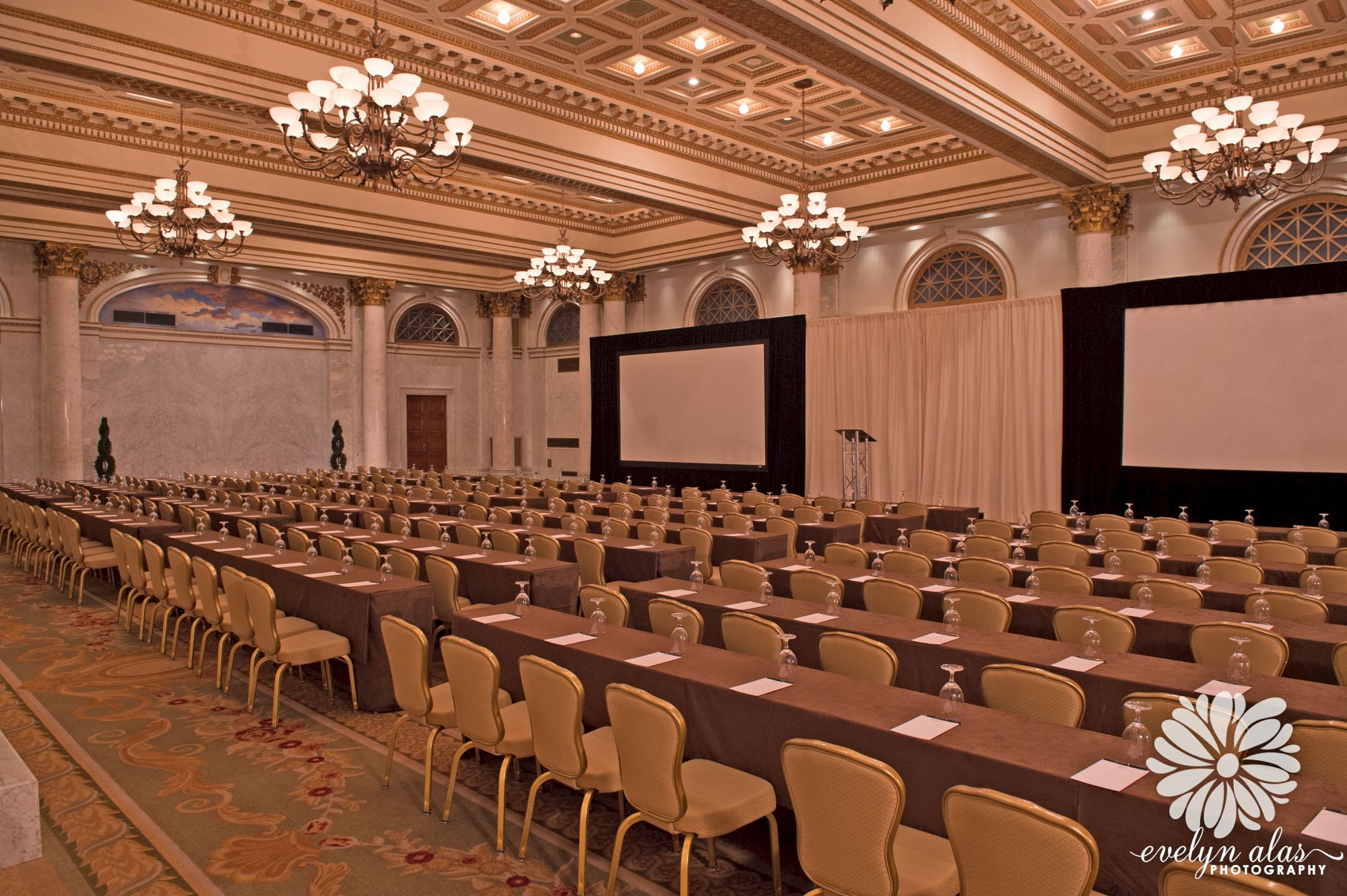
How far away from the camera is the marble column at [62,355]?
17.2 meters

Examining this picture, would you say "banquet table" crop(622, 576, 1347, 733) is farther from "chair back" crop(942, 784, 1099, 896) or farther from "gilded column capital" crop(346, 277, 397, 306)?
"gilded column capital" crop(346, 277, 397, 306)

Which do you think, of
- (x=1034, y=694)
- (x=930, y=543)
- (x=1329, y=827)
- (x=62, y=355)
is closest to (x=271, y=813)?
(x=1034, y=694)

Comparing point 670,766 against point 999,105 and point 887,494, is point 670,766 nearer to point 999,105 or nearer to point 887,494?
point 999,105

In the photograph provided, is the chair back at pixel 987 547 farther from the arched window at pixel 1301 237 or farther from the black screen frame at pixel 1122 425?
the arched window at pixel 1301 237

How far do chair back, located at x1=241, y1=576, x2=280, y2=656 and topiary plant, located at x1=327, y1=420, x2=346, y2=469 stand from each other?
1712 cm

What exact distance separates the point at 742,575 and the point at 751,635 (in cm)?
194

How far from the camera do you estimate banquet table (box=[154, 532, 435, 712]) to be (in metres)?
5.86

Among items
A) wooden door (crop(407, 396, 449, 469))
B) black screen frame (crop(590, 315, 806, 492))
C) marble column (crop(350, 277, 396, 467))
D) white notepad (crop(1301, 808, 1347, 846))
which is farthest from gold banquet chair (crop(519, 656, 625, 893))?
wooden door (crop(407, 396, 449, 469))

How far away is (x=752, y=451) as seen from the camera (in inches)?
674

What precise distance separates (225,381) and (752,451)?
12.4 metres

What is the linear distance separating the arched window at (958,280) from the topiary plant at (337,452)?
45.2 feet

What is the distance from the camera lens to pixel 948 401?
14.7 meters

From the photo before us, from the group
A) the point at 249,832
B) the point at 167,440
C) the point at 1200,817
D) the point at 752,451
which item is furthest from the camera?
the point at 167,440

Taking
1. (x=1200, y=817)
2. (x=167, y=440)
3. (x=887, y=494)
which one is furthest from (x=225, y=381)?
(x=1200, y=817)
